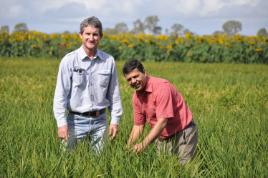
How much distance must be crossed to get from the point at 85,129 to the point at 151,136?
0.75 meters

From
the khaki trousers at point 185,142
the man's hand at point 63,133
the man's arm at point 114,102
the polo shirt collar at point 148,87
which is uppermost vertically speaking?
the polo shirt collar at point 148,87

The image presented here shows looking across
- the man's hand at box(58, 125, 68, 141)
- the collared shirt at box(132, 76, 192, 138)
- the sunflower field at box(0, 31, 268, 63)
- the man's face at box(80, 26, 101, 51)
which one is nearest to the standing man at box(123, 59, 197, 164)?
the collared shirt at box(132, 76, 192, 138)

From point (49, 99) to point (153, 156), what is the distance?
381cm

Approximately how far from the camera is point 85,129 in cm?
379

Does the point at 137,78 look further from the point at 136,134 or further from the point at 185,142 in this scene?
the point at 185,142

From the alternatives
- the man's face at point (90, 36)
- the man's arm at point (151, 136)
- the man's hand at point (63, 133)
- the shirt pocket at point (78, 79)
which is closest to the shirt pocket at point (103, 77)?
the shirt pocket at point (78, 79)

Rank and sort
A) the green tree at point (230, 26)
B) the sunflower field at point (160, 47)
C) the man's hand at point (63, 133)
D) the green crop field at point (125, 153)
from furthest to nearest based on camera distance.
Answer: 1. the green tree at point (230, 26)
2. the sunflower field at point (160, 47)
3. the man's hand at point (63, 133)
4. the green crop field at point (125, 153)

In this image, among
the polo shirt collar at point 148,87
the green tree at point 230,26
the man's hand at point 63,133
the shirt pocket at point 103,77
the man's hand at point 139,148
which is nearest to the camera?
the man's hand at point 139,148

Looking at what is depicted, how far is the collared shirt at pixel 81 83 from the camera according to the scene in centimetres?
365

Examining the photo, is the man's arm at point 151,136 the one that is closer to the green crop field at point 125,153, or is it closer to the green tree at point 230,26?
the green crop field at point 125,153

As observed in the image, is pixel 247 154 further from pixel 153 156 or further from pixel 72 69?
pixel 72 69

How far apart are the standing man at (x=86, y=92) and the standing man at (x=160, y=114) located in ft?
1.01

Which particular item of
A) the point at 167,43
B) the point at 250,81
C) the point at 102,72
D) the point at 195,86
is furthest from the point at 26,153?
the point at 167,43

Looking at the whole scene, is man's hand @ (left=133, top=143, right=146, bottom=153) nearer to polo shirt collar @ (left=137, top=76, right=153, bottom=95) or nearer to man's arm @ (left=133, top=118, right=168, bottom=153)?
man's arm @ (left=133, top=118, right=168, bottom=153)
